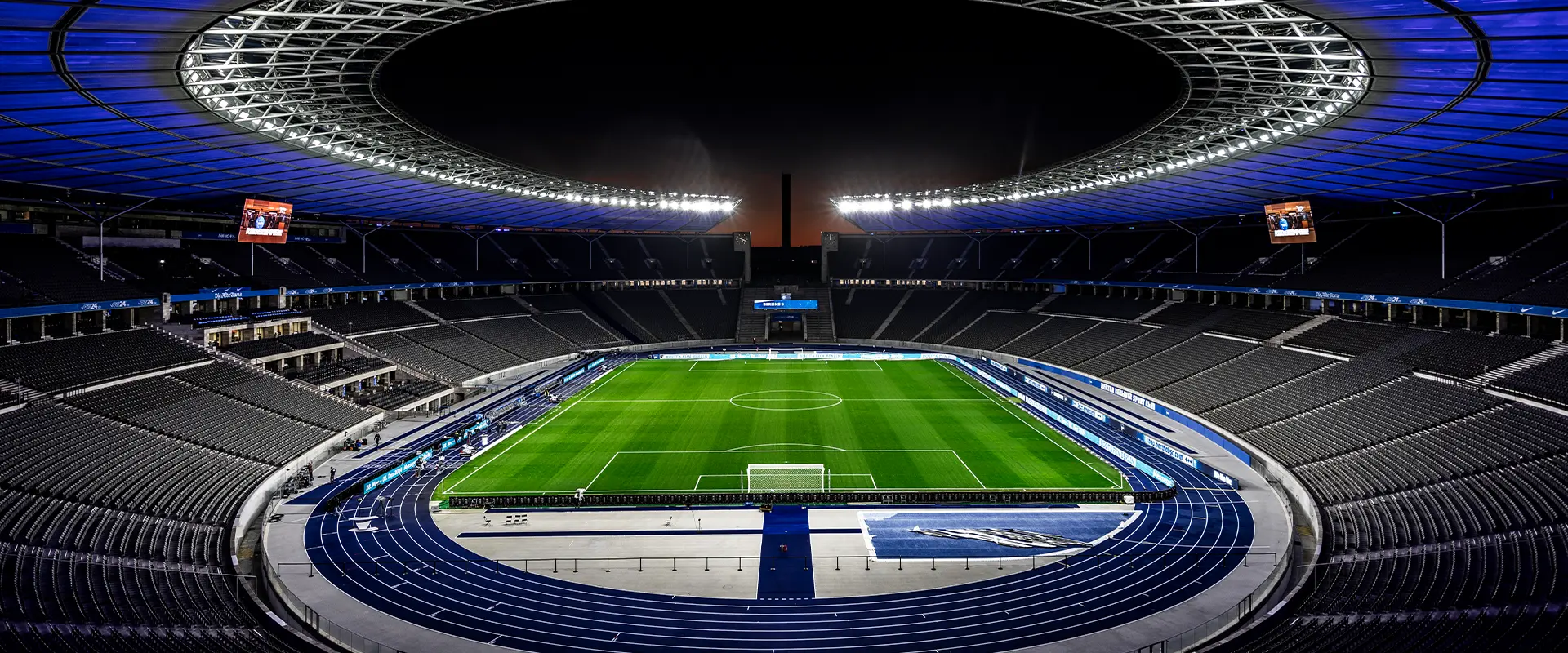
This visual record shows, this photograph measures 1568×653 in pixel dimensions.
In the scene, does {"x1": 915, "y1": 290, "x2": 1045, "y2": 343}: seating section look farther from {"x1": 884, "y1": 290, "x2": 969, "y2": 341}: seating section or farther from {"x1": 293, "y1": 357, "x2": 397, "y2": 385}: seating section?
{"x1": 293, "y1": 357, "x2": 397, "y2": 385}: seating section

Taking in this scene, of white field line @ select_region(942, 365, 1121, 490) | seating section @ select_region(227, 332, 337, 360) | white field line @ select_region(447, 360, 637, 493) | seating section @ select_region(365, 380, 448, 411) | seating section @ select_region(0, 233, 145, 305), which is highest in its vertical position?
seating section @ select_region(0, 233, 145, 305)

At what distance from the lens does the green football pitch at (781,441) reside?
3116 cm

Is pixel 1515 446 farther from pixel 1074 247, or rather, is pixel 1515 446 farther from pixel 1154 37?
pixel 1074 247

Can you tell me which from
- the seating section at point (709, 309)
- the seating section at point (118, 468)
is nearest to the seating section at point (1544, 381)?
the seating section at point (118, 468)

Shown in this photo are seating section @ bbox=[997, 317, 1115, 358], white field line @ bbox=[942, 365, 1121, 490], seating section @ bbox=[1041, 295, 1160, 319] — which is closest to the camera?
white field line @ bbox=[942, 365, 1121, 490]

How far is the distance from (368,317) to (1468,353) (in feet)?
189

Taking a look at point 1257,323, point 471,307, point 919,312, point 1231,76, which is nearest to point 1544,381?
point 1231,76

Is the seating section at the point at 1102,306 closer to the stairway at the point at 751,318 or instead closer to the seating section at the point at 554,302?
the stairway at the point at 751,318

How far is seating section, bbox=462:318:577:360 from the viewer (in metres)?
63.8

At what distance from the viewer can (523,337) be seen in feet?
220

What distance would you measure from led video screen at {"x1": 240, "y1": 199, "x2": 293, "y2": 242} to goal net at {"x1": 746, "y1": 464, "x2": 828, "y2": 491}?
25222mm

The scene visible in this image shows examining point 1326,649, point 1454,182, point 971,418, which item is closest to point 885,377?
point 971,418

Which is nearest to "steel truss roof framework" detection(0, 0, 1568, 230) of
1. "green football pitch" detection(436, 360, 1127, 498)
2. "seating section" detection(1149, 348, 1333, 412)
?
"seating section" detection(1149, 348, 1333, 412)

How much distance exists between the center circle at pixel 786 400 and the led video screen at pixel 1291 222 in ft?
75.8
